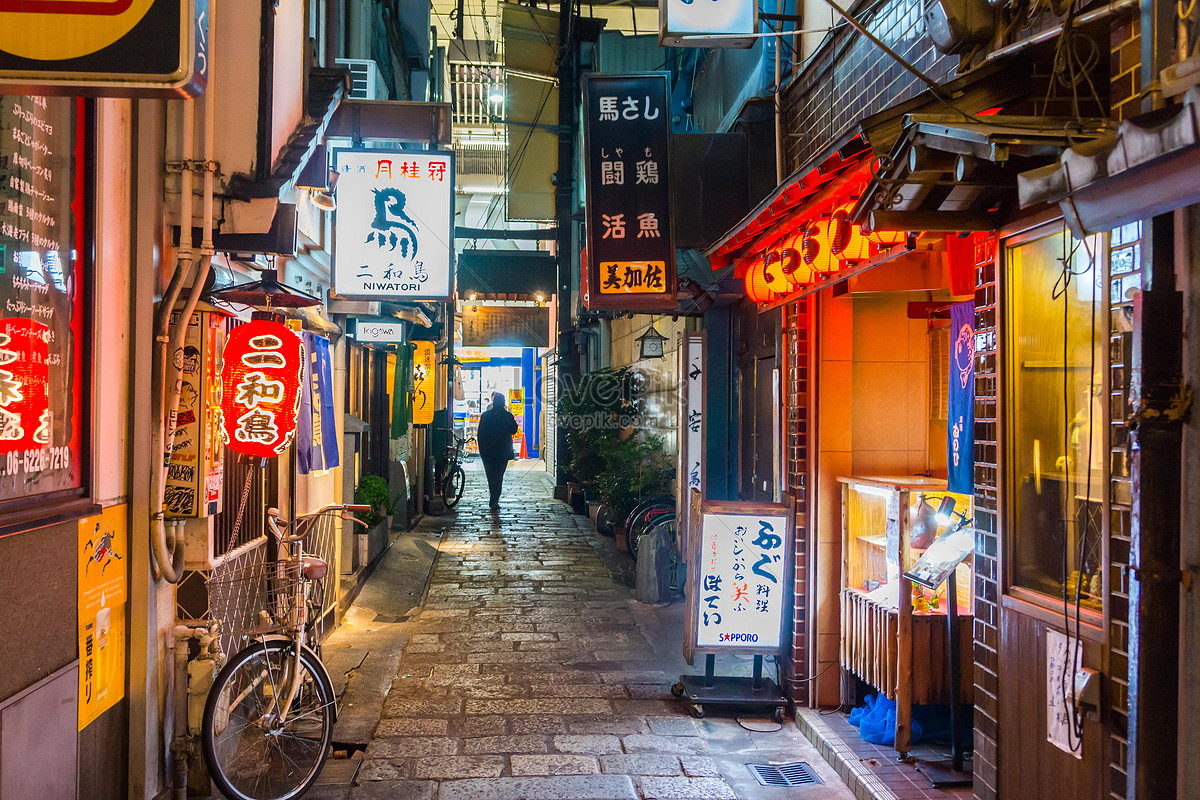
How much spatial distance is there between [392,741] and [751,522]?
362 centimetres

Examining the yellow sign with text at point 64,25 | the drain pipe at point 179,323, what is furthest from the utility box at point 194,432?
the yellow sign with text at point 64,25

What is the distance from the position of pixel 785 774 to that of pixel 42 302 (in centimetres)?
591

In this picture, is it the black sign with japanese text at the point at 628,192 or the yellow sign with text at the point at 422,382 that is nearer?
the black sign with japanese text at the point at 628,192

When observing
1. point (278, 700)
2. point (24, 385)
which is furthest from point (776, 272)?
point (24, 385)

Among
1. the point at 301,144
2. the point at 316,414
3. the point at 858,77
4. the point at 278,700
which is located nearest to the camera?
the point at 278,700

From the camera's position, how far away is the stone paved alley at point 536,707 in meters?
6.24

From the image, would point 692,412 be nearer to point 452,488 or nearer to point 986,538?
point 986,538

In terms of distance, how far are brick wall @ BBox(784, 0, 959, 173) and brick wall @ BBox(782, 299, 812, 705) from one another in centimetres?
160

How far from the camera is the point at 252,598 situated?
7.65 metres

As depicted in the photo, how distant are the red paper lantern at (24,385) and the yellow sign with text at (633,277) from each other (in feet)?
20.5

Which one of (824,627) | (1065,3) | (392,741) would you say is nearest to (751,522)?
(824,627)

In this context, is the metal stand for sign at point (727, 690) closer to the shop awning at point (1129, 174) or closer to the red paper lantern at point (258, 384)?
the red paper lantern at point (258, 384)

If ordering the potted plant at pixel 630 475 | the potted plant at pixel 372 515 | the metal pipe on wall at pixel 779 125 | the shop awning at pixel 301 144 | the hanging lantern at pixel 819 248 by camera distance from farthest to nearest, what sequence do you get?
the potted plant at pixel 630 475
the potted plant at pixel 372 515
the metal pipe on wall at pixel 779 125
the hanging lantern at pixel 819 248
the shop awning at pixel 301 144

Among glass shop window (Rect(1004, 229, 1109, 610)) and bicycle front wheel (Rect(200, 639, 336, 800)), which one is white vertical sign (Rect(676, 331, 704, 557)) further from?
glass shop window (Rect(1004, 229, 1109, 610))
